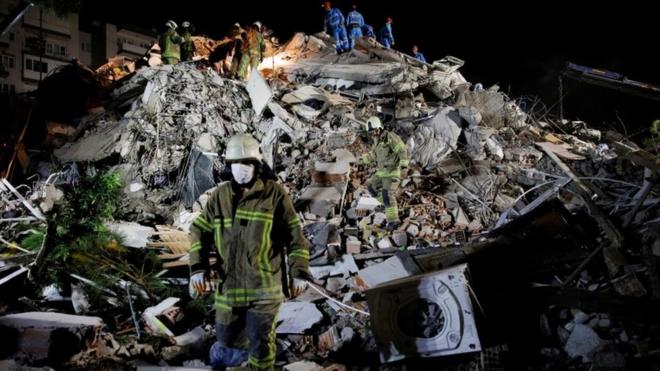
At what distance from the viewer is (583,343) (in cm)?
335

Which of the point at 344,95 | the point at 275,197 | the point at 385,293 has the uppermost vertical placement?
the point at 344,95

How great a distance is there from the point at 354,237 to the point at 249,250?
336cm

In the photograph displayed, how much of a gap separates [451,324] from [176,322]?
9.34ft

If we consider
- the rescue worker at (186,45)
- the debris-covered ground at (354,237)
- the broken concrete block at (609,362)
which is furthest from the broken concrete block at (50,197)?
the broken concrete block at (609,362)

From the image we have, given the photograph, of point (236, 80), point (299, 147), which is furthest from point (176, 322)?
point (236, 80)

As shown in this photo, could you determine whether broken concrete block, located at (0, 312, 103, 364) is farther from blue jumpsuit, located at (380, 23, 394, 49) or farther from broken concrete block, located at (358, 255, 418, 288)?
blue jumpsuit, located at (380, 23, 394, 49)

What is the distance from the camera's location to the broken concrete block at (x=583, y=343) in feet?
10.8

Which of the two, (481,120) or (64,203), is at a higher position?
(481,120)

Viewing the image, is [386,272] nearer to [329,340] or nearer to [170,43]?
[329,340]

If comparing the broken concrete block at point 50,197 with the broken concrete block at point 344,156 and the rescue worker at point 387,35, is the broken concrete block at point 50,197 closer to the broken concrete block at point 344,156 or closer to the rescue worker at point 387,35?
the broken concrete block at point 344,156

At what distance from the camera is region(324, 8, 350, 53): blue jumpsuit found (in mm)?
13211

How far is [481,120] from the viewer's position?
9414 millimetres

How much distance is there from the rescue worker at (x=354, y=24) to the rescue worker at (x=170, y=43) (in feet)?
17.8

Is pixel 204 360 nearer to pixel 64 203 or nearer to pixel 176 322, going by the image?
pixel 176 322
